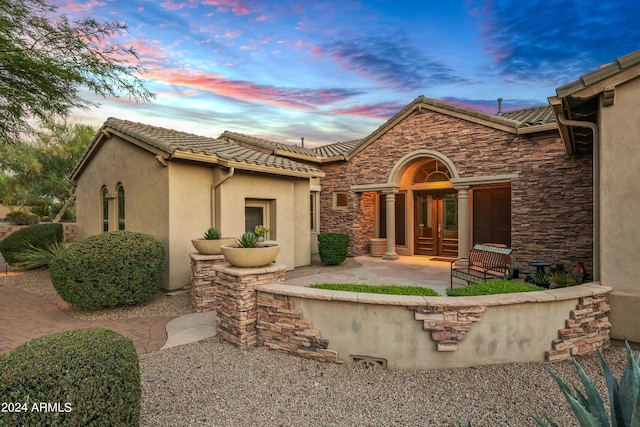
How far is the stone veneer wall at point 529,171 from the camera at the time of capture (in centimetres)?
877

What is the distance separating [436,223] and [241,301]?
10705 millimetres

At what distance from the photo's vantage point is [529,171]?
9453 millimetres

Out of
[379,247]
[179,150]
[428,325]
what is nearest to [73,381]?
[428,325]

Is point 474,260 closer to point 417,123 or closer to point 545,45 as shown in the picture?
point 417,123

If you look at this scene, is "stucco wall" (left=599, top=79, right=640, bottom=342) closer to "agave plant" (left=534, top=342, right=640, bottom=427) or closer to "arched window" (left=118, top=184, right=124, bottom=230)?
"agave plant" (left=534, top=342, right=640, bottom=427)

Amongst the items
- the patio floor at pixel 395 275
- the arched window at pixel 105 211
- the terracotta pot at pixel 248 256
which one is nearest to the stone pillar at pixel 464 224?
the patio floor at pixel 395 275

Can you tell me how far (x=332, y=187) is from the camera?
45.9 feet

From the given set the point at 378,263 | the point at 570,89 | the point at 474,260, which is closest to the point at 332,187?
the point at 378,263

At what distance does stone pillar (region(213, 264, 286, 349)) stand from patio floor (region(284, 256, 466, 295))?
11.9 ft

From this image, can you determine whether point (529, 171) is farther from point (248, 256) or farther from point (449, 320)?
point (248, 256)

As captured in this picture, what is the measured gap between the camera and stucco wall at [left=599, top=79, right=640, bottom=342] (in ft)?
14.6

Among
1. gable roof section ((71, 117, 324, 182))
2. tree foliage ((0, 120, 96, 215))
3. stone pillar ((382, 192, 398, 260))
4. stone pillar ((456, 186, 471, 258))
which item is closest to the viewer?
gable roof section ((71, 117, 324, 182))

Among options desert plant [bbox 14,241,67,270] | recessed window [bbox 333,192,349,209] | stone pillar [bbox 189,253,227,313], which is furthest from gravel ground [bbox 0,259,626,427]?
recessed window [bbox 333,192,349,209]

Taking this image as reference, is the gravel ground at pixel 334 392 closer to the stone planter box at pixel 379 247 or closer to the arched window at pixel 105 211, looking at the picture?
the arched window at pixel 105 211
